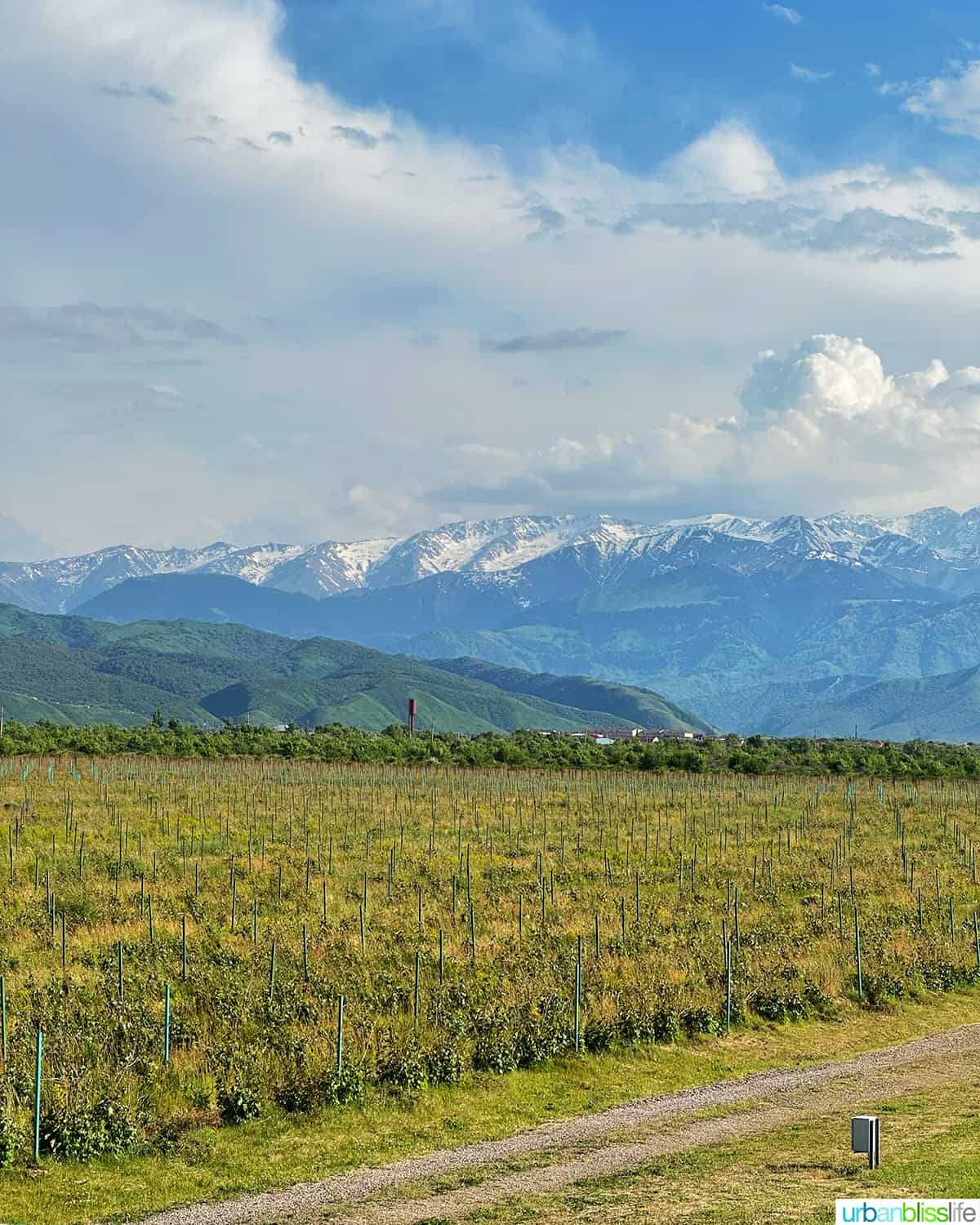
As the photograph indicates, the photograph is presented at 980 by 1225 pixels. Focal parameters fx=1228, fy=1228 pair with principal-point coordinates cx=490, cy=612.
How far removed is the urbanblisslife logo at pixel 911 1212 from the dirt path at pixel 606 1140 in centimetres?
438

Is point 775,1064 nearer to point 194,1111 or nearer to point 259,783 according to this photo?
point 194,1111

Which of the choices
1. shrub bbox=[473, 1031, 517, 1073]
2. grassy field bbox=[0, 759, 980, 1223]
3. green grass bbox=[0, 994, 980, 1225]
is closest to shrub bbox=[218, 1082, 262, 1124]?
grassy field bbox=[0, 759, 980, 1223]

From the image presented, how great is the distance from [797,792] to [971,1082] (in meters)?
55.9

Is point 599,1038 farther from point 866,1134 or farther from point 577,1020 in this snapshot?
point 866,1134

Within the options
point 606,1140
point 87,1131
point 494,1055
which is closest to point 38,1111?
point 87,1131

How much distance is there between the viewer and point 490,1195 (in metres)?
17.1

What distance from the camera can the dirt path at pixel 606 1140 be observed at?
16766 millimetres

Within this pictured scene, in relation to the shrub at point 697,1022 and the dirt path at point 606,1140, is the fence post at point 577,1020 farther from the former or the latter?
the shrub at point 697,1022

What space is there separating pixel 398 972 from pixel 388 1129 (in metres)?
8.03

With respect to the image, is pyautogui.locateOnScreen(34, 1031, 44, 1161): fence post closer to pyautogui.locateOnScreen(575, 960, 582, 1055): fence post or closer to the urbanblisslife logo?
pyautogui.locateOnScreen(575, 960, 582, 1055): fence post

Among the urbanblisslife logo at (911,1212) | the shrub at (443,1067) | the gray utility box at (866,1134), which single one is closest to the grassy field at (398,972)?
→ the shrub at (443,1067)

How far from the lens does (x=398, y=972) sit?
28.3 m

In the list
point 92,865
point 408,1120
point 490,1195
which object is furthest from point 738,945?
point 92,865

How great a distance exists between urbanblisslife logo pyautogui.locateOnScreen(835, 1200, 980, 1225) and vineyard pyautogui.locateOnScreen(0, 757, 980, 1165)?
9.21 metres
